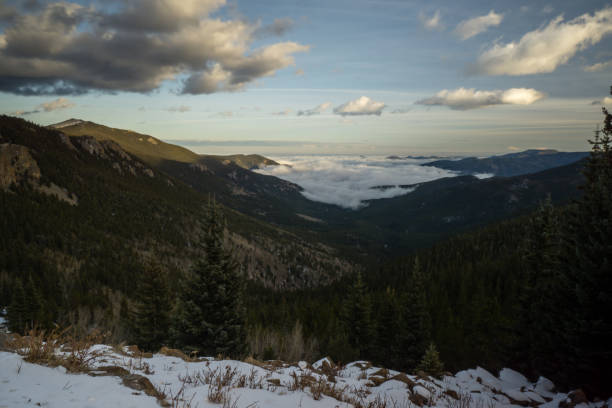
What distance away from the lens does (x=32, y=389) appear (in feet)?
13.1

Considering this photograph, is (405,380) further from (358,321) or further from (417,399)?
(358,321)

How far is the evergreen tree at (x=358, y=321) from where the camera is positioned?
3699 centimetres

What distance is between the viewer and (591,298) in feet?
29.9

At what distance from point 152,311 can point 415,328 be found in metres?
27.3

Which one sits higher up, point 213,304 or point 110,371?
point 110,371

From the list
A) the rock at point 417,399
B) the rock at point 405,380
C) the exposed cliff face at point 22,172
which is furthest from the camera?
the exposed cliff face at point 22,172

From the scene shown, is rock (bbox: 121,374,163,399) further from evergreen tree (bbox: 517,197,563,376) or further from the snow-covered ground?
evergreen tree (bbox: 517,197,563,376)

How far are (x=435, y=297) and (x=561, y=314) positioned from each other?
200 feet

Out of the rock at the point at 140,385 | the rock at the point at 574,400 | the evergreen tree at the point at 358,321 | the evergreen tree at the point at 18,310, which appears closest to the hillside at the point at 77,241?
the evergreen tree at the point at 18,310

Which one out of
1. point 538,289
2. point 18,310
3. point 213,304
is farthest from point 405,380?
point 18,310

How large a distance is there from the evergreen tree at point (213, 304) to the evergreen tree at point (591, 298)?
17.3m

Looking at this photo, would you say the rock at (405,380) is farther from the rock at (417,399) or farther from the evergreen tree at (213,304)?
the evergreen tree at (213,304)

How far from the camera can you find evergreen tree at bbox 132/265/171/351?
2622 cm

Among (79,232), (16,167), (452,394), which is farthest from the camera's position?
(16,167)
